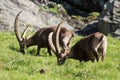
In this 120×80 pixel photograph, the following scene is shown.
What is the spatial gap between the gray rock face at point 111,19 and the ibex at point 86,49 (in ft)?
44.5

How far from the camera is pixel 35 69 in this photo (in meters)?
11.5

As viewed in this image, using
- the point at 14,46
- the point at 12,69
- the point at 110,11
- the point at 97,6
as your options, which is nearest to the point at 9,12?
the point at 110,11

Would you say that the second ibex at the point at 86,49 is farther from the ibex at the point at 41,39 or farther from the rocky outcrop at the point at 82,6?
the rocky outcrop at the point at 82,6

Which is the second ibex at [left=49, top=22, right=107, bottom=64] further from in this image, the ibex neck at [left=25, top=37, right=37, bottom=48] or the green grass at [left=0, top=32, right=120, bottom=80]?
the ibex neck at [left=25, top=37, right=37, bottom=48]

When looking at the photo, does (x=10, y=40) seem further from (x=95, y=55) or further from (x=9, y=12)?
(x=9, y=12)

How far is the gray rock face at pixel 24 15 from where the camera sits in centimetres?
2814

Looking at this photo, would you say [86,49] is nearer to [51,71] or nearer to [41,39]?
[51,71]

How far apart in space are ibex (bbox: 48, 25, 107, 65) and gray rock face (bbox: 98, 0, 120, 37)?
13.6 m

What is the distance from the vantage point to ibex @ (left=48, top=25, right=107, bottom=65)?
14.9 m

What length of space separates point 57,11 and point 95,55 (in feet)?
85.4

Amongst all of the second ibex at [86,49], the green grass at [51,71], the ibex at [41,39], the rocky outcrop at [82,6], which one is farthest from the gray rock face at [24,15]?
the green grass at [51,71]

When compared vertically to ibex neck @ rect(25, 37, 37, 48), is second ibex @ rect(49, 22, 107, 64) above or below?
above

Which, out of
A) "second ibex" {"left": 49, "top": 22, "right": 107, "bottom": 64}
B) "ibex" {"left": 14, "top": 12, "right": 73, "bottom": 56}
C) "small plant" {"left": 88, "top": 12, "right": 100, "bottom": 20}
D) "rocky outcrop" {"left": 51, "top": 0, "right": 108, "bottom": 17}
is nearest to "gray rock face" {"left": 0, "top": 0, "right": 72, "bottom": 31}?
"small plant" {"left": 88, "top": 12, "right": 100, "bottom": 20}

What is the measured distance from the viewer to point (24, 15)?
31812mm
